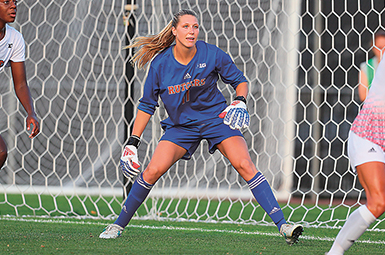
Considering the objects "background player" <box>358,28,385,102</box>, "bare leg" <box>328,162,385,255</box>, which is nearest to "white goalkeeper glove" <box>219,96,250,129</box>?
"bare leg" <box>328,162,385,255</box>

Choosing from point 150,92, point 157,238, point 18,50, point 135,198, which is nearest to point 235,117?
point 150,92

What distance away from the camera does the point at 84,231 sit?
3.91m

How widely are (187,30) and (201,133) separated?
730mm

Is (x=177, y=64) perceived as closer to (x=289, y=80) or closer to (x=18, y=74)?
(x=18, y=74)

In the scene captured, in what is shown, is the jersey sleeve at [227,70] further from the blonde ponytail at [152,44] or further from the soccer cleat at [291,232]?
the soccer cleat at [291,232]

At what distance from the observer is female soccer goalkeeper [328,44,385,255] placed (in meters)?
2.45

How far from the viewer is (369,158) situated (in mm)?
2455

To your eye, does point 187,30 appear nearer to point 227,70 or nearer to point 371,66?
point 227,70

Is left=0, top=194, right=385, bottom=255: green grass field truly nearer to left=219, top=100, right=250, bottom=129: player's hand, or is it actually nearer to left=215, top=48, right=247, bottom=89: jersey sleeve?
left=219, top=100, right=250, bottom=129: player's hand

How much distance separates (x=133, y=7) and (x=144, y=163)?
2032mm

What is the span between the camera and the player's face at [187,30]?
3.52m

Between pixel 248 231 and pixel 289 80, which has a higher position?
pixel 289 80

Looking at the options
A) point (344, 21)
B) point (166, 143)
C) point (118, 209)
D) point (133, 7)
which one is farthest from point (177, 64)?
point (344, 21)

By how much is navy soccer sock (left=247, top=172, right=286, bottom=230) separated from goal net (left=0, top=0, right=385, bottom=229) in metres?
2.48
